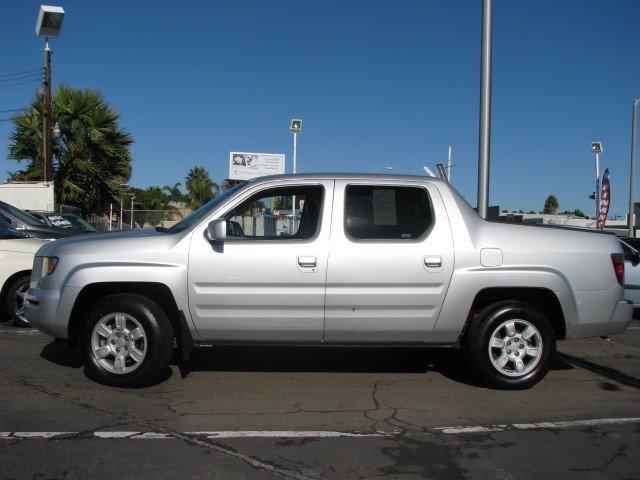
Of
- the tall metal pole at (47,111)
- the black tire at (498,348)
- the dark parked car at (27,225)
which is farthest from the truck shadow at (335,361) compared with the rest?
the tall metal pole at (47,111)

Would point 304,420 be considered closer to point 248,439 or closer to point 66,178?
point 248,439

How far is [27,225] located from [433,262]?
6919 mm

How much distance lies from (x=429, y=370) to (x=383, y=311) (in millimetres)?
1363

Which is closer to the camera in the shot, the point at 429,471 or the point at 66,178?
the point at 429,471

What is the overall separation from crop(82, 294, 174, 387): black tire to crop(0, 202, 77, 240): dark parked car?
14.0 feet

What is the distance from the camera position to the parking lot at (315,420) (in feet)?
12.7

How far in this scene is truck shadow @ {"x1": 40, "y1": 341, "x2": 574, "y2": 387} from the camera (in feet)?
20.6

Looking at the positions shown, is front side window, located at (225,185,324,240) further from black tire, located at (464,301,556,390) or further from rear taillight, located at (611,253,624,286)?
rear taillight, located at (611,253,624,286)

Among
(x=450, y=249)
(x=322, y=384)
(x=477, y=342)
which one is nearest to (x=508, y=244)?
(x=450, y=249)

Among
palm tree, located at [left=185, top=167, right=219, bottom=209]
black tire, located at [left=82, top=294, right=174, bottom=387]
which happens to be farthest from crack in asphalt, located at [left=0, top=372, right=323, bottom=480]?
palm tree, located at [left=185, top=167, right=219, bottom=209]

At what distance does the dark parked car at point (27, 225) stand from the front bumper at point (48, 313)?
394cm

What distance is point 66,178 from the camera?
74.5 ft

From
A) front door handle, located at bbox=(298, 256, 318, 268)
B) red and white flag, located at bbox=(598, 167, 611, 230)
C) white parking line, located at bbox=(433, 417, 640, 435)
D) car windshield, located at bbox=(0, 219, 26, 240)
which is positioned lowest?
white parking line, located at bbox=(433, 417, 640, 435)

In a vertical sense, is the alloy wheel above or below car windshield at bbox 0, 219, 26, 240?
below
